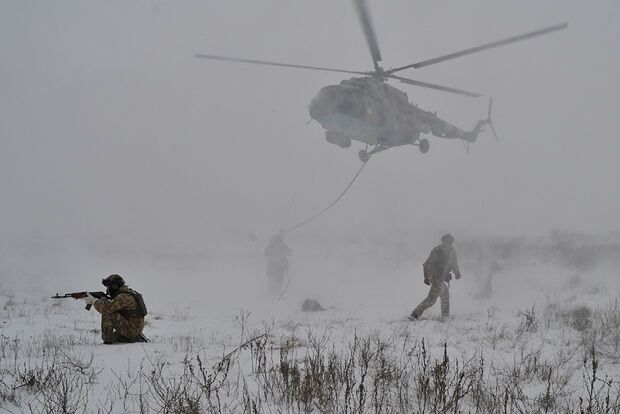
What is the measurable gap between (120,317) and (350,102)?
672cm

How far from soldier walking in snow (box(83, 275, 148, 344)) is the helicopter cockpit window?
633 centimetres

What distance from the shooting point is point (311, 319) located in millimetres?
8500

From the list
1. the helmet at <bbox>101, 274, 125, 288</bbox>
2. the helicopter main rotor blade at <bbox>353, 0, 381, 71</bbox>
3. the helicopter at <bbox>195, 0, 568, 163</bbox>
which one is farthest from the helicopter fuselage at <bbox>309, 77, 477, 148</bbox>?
the helmet at <bbox>101, 274, 125, 288</bbox>

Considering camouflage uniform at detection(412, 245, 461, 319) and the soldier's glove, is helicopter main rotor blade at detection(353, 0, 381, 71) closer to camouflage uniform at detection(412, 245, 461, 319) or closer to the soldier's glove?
camouflage uniform at detection(412, 245, 461, 319)

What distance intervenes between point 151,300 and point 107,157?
68747mm

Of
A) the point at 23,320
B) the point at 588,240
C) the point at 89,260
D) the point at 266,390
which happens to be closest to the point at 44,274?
the point at 89,260

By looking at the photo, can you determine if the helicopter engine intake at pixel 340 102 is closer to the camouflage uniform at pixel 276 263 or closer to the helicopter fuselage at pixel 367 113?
the helicopter fuselage at pixel 367 113

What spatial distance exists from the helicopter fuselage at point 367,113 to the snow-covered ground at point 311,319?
167 inches

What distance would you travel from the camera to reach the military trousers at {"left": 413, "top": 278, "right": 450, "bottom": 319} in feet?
24.0

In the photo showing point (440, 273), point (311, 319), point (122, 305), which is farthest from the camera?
point (311, 319)

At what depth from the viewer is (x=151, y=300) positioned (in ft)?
43.7

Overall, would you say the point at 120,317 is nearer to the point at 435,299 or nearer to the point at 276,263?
the point at 435,299

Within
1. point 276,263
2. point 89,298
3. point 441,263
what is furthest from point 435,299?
point 276,263

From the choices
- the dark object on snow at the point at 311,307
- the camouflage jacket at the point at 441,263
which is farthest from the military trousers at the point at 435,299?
the dark object on snow at the point at 311,307
